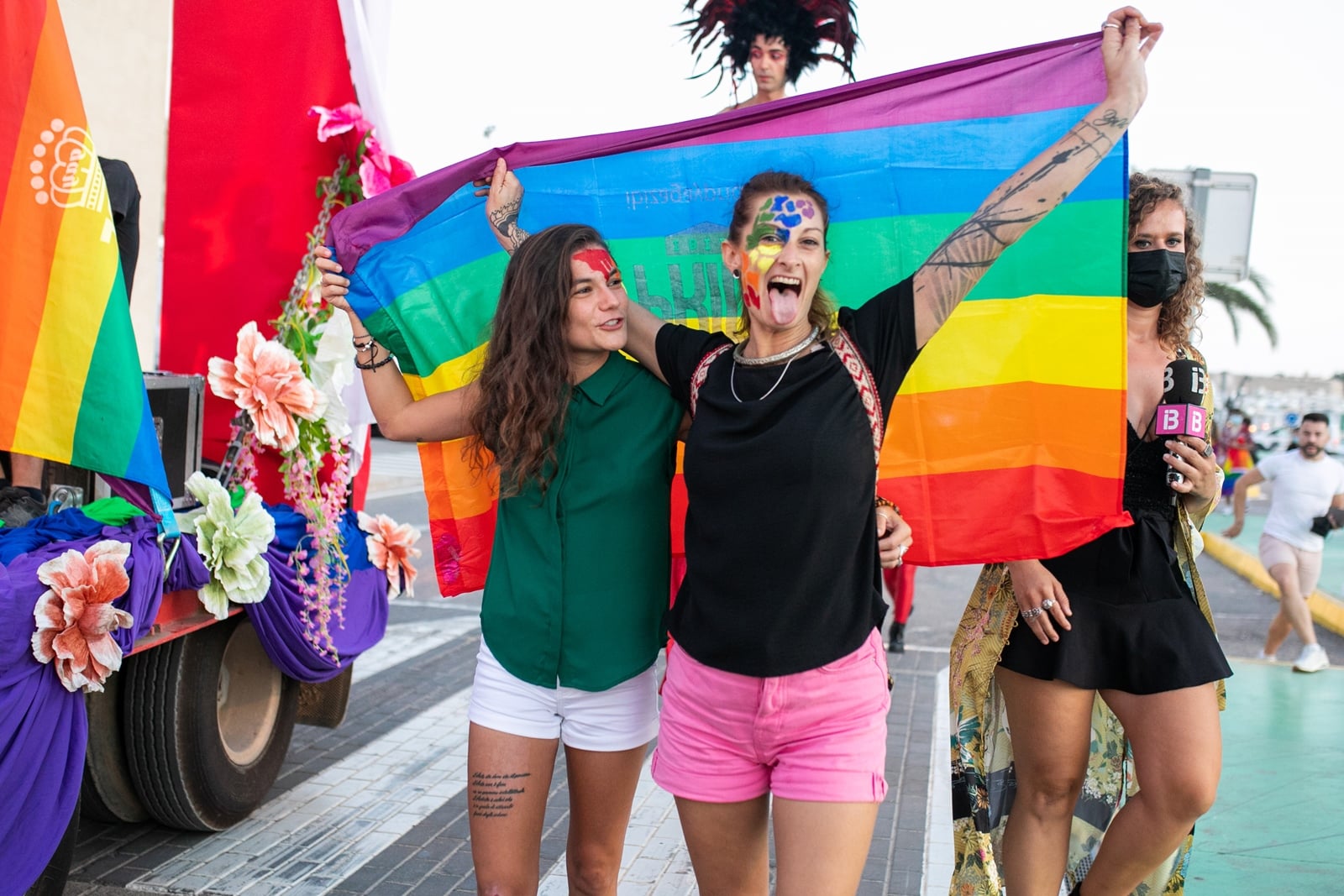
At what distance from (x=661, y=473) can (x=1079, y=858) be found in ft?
6.34

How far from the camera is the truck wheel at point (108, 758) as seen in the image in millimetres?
4355

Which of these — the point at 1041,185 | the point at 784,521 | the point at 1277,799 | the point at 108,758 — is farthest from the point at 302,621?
the point at 1277,799

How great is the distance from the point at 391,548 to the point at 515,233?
2285 mm

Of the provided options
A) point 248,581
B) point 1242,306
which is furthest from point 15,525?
point 1242,306

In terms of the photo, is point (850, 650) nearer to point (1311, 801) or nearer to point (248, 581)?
point (248, 581)

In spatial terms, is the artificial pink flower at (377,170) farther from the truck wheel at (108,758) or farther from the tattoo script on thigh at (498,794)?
the tattoo script on thigh at (498,794)

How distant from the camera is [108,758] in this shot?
14.5ft

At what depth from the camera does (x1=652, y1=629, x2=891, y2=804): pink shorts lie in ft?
8.55

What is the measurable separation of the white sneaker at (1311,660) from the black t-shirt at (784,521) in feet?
24.2

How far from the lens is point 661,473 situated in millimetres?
3059

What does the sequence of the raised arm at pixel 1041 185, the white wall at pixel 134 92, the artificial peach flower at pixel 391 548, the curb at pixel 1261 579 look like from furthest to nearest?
the white wall at pixel 134 92 → the curb at pixel 1261 579 → the artificial peach flower at pixel 391 548 → the raised arm at pixel 1041 185

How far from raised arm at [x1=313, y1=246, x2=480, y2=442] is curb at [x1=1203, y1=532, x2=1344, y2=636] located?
9.46 metres

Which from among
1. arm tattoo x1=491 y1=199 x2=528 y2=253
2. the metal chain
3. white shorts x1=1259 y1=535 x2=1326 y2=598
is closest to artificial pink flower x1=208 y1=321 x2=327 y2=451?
the metal chain

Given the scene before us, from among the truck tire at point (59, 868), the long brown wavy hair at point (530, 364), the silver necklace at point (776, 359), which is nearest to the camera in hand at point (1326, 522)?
the silver necklace at point (776, 359)
